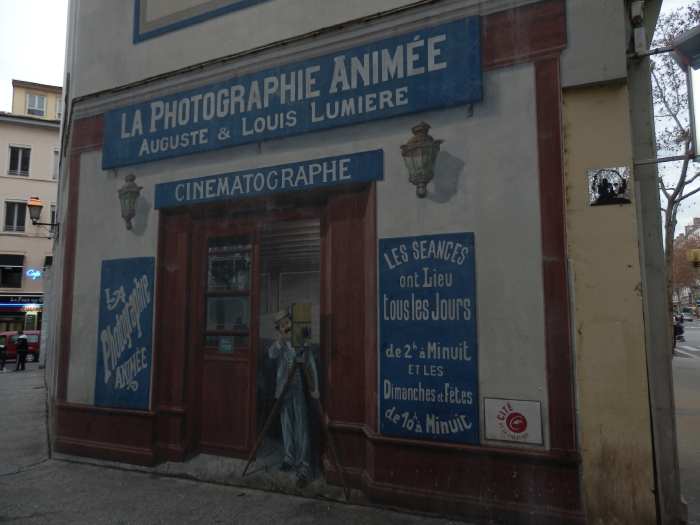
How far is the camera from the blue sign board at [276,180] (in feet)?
17.4

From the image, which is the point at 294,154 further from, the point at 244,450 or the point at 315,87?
the point at 244,450

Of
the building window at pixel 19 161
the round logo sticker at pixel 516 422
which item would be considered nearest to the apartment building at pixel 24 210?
the building window at pixel 19 161

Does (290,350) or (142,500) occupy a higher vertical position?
(290,350)

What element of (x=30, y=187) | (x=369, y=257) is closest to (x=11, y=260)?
(x=30, y=187)

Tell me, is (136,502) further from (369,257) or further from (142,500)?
(369,257)

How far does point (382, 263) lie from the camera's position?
5.07 metres

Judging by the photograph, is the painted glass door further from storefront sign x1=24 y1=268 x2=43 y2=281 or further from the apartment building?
storefront sign x1=24 y1=268 x2=43 y2=281

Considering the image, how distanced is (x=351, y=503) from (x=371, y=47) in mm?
4520

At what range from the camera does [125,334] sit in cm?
642

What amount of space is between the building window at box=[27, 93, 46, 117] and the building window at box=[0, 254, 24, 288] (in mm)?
10077

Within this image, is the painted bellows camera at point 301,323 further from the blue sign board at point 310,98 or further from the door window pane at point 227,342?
the blue sign board at point 310,98

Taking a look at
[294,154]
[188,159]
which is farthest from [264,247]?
[188,159]

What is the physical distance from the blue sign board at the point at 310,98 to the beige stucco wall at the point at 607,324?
1081 millimetres

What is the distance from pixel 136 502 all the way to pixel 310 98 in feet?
14.7
